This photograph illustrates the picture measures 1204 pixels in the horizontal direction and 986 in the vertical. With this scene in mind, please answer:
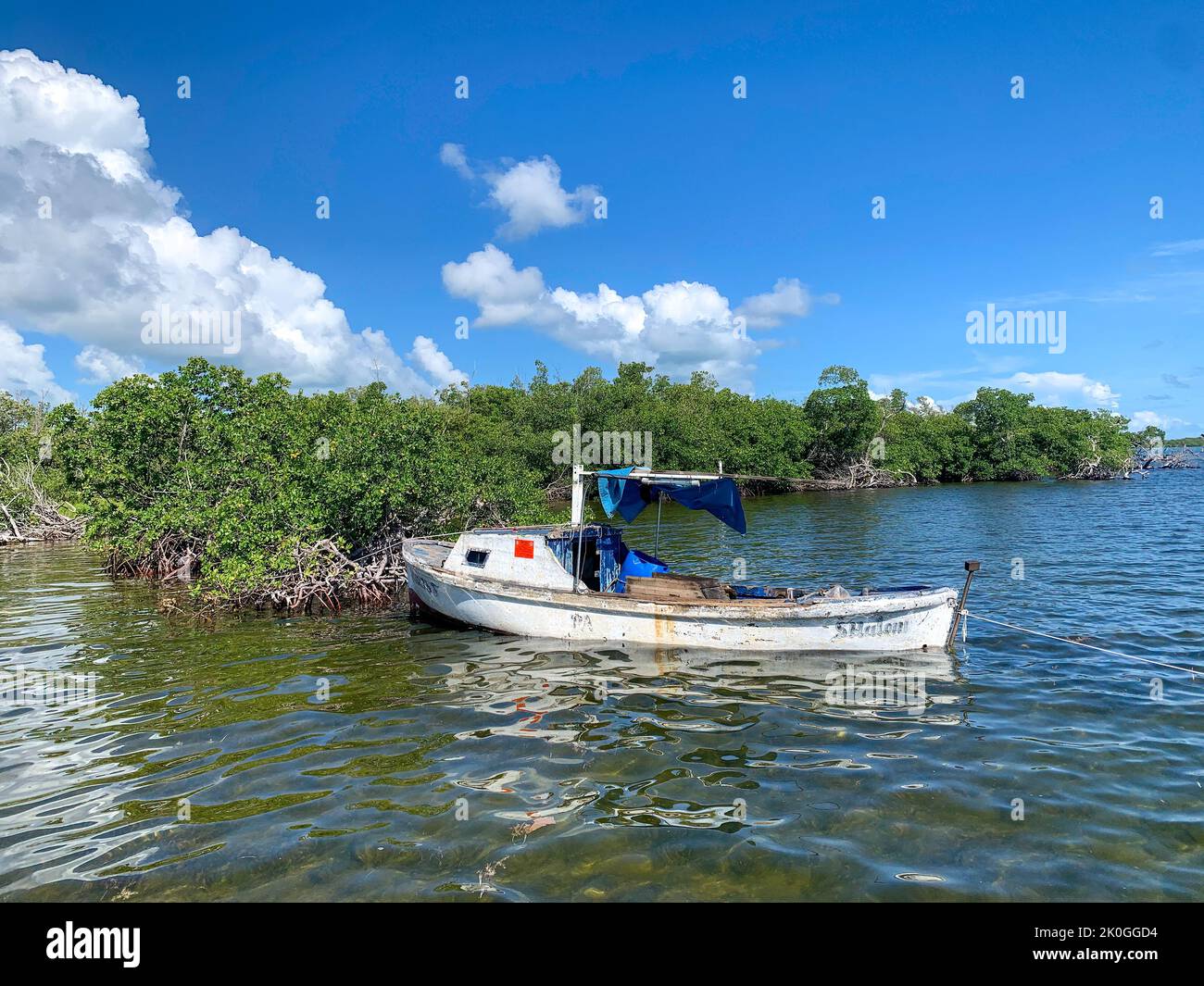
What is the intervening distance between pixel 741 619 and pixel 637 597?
2043 mm

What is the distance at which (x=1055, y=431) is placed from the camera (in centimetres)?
7062

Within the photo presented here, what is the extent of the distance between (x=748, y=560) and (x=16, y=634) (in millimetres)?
20296

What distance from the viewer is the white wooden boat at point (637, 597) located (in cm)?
1219

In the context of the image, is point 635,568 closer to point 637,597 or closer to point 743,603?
point 637,597

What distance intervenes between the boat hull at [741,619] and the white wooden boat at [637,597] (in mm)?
20

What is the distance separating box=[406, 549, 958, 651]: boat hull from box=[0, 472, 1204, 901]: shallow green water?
1.16ft

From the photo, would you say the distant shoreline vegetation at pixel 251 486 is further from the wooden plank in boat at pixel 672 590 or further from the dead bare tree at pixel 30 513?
the wooden plank in boat at pixel 672 590

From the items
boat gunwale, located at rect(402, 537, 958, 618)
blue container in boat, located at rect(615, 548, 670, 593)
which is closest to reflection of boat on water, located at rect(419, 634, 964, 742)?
boat gunwale, located at rect(402, 537, 958, 618)

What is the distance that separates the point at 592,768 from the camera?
8.41m

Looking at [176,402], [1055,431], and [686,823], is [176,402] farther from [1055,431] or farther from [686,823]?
[1055,431]

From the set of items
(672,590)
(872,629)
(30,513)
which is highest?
(30,513)

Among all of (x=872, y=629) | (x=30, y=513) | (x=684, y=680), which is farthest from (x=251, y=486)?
(x=30, y=513)

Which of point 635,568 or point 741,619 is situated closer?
point 741,619
